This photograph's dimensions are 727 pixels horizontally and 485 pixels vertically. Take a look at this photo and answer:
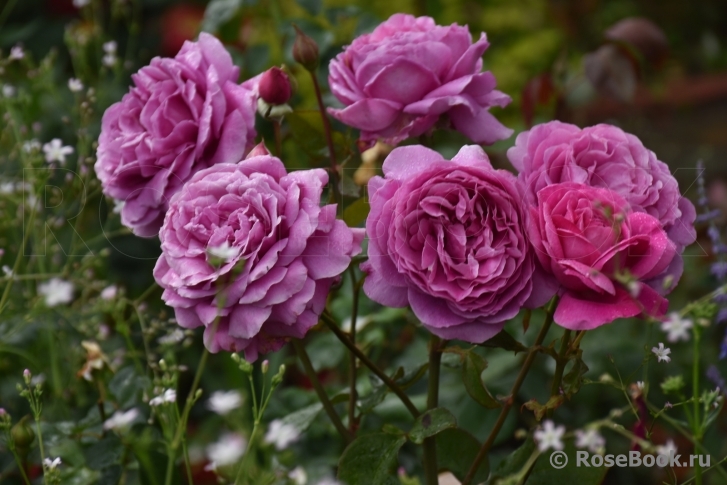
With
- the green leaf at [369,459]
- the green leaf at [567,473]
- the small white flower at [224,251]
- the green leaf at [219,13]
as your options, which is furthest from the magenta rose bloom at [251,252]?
the green leaf at [219,13]

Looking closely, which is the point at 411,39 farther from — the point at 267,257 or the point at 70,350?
the point at 70,350

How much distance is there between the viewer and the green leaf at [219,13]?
3.17 ft

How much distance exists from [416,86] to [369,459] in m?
0.28

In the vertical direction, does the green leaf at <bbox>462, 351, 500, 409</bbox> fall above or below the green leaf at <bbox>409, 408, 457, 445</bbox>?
above

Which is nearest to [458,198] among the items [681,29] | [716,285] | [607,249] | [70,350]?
[607,249]

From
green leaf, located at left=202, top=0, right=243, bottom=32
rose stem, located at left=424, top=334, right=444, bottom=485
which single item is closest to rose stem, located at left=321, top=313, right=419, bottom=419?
rose stem, located at left=424, top=334, right=444, bottom=485

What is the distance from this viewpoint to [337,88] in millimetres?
605

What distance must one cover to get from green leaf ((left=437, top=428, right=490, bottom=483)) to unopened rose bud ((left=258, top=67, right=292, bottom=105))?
0.31m

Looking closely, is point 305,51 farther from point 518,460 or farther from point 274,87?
point 518,460

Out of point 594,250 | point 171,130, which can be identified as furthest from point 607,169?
point 171,130

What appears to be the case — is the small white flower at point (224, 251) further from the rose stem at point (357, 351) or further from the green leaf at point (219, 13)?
the green leaf at point (219, 13)

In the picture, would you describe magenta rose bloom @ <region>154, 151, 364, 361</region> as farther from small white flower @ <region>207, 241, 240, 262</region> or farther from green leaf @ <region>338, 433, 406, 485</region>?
green leaf @ <region>338, 433, 406, 485</region>

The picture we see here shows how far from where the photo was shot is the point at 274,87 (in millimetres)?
599

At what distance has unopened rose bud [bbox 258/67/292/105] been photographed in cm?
60
